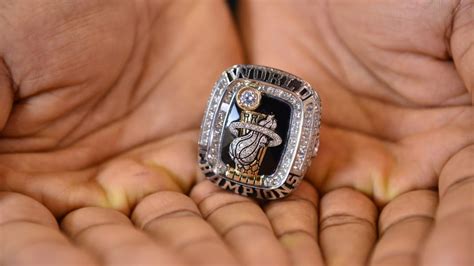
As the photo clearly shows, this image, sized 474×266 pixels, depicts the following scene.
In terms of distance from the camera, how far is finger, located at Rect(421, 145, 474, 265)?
0.64 meters

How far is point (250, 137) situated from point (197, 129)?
0.61 ft

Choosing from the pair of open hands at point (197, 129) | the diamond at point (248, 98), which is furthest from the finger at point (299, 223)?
the diamond at point (248, 98)

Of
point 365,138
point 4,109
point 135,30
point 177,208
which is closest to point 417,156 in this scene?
point 365,138

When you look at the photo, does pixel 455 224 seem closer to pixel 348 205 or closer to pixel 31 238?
pixel 348 205

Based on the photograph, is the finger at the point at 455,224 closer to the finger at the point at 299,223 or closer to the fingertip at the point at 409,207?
the fingertip at the point at 409,207

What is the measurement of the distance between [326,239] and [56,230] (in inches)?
13.6

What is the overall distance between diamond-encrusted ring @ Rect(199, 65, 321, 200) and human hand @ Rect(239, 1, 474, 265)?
116 mm

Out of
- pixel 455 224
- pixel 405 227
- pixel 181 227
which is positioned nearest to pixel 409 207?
pixel 405 227

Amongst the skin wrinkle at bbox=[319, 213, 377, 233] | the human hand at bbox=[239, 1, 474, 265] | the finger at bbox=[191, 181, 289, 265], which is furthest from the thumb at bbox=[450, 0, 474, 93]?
the finger at bbox=[191, 181, 289, 265]

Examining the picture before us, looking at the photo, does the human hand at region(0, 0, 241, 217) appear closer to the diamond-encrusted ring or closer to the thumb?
the diamond-encrusted ring

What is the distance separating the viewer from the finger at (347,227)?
783 mm

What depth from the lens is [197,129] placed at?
1.06m

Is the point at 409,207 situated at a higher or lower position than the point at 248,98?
lower

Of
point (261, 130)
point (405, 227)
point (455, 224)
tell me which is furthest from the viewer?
point (261, 130)
